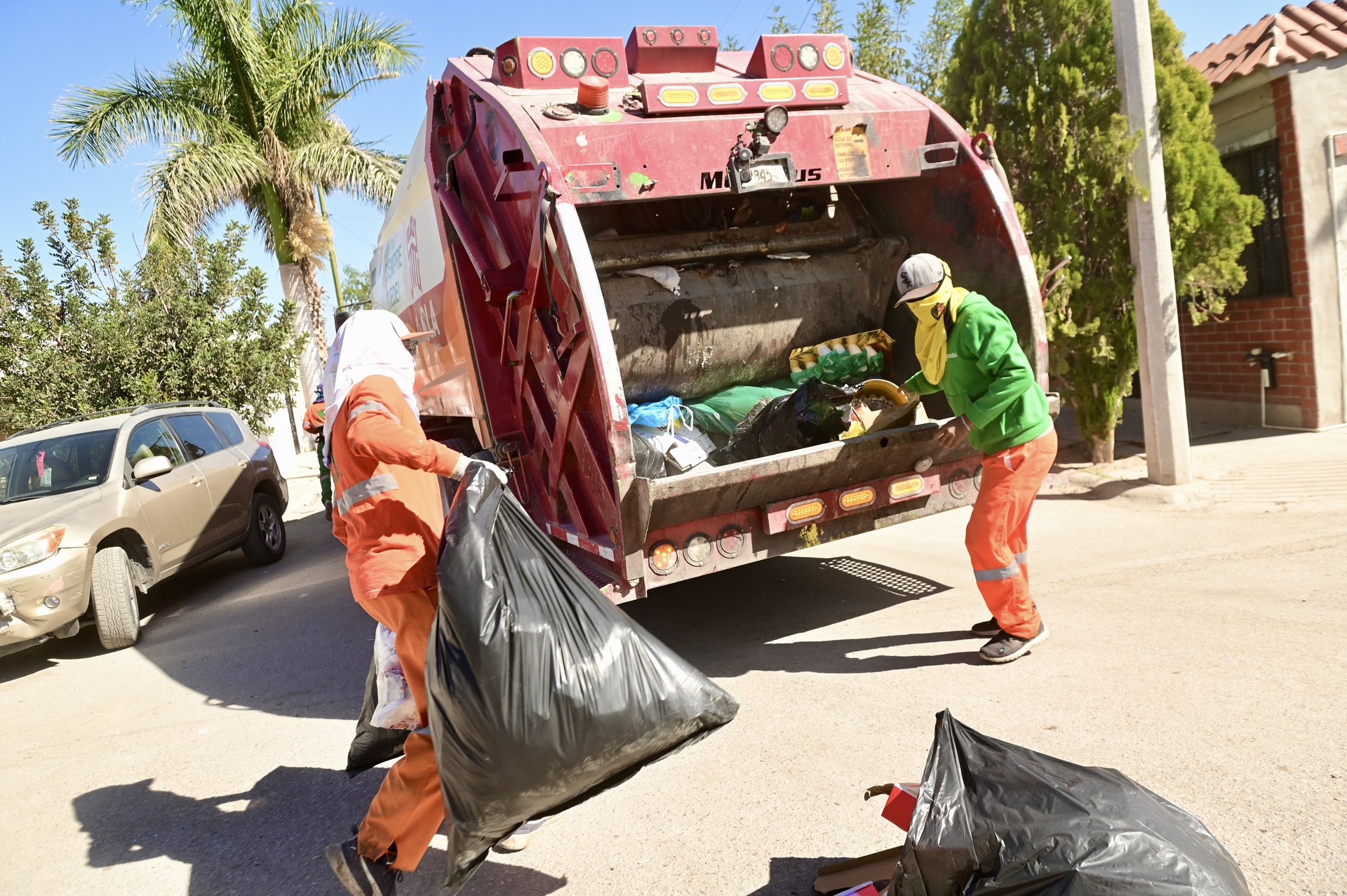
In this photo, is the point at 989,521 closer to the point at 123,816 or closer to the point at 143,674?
the point at 123,816

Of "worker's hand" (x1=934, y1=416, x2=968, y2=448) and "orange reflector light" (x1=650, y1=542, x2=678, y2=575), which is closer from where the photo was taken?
"orange reflector light" (x1=650, y1=542, x2=678, y2=575)

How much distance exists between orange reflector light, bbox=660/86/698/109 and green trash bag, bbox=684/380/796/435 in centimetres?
136

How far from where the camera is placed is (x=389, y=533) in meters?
2.61

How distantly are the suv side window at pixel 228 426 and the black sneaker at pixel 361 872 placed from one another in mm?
6583

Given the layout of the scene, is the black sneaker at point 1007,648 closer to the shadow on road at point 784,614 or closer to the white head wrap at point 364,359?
the shadow on road at point 784,614

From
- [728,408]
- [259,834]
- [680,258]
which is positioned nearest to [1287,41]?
[680,258]

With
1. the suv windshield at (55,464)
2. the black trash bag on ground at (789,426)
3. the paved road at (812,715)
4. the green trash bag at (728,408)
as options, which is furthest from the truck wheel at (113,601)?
the black trash bag on ground at (789,426)

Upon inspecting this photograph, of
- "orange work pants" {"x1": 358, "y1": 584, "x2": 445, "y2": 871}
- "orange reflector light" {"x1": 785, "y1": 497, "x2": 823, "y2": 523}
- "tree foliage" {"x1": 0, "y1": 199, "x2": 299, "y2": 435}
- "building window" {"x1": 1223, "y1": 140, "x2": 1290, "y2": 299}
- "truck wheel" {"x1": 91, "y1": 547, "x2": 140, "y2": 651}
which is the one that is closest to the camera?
"orange work pants" {"x1": 358, "y1": 584, "x2": 445, "y2": 871}

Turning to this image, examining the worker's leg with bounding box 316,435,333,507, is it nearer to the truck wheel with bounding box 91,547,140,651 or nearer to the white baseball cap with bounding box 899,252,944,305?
the truck wheel with bounding box 91,547,140,651

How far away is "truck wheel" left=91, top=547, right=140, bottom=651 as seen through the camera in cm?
577

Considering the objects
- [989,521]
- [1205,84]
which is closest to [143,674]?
[989,521]

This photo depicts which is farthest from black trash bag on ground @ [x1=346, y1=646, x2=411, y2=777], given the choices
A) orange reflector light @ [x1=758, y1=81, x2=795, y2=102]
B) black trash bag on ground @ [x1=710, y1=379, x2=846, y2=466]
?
orange reflector light @ [x1=758, y1=81, x2=795, y2=102]

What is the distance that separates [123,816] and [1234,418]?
8040mm

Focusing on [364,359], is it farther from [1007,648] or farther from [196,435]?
[196,435]
